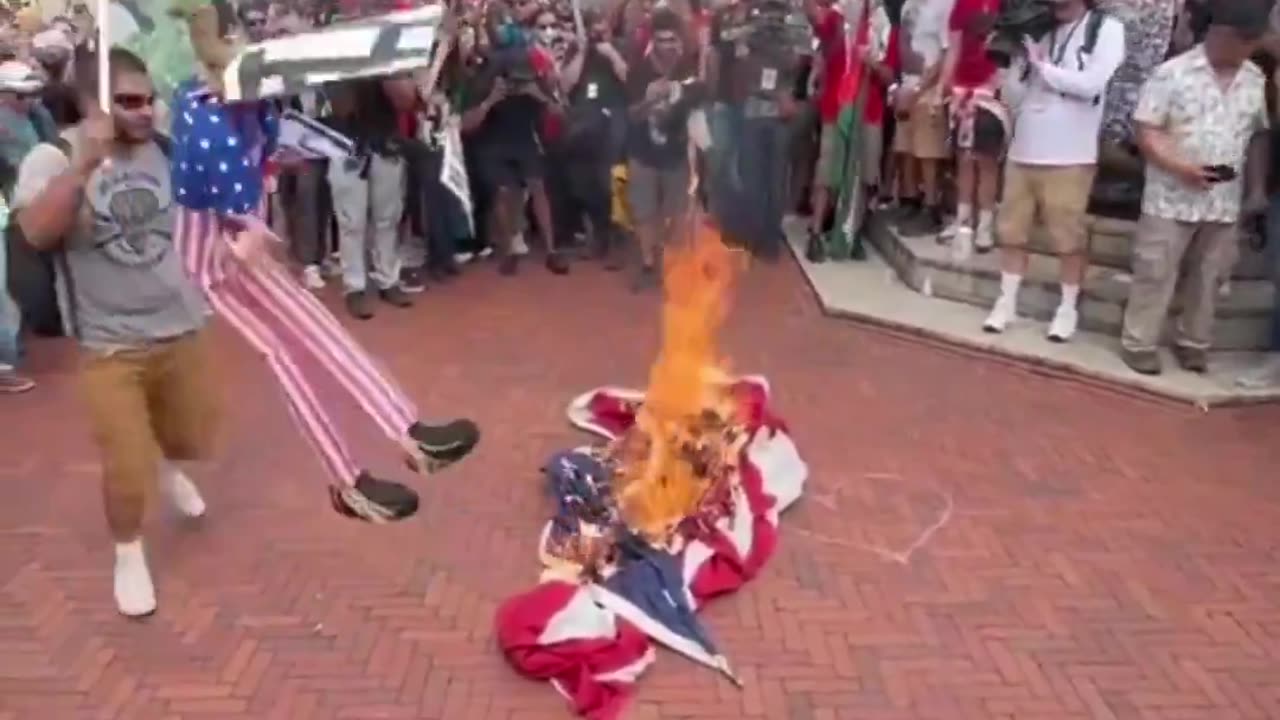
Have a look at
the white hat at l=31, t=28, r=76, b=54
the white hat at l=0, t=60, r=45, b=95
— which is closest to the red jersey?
the white hat at l=31, t=28, r=76, b=54

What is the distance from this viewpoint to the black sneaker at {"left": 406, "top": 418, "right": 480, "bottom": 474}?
4156mm

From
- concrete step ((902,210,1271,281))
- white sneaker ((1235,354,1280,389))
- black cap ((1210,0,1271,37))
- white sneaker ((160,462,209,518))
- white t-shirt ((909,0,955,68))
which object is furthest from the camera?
white t-shirt ((909,0,955,68))

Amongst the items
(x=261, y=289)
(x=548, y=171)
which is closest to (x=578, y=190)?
(x=548, y=171)

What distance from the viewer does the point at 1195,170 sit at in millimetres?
6238

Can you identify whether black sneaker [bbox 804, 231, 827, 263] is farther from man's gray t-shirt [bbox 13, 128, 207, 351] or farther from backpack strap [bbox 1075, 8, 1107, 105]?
man's gray t-shirt [bbox 13, 128, 207, 351]

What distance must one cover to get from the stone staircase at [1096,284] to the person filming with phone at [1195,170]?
482 millimetres

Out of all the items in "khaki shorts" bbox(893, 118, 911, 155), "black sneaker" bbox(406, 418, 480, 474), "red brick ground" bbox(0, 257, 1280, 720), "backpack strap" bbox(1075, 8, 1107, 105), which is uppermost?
"backpack strap" bbox(1075, 8, 1107, 105)

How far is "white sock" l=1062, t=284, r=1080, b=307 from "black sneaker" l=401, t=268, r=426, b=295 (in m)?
3.77

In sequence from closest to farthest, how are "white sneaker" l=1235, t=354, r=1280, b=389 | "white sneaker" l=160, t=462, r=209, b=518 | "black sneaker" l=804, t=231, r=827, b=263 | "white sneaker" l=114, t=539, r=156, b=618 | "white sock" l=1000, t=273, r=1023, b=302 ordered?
"white sneaker" l=114, t=539, r=156, b=618 → "white sneaker" l=160, t=462, r=209, b=518 → "white sneaker" l=1235, t=354, r=1280, b=389 → "white sock" l=1000, t=273, r=1023, b=302 → "black sneaker" l=804, t=231, r=827, b=263

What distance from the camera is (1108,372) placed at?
6.71 meters

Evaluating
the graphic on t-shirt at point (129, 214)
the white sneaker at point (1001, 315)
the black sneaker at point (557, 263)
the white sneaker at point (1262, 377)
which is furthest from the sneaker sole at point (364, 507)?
the black sneaker at point (557, 263)

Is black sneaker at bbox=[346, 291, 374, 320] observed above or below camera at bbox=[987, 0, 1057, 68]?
below

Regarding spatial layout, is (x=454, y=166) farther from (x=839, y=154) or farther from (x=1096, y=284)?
(x=1096, y=284)

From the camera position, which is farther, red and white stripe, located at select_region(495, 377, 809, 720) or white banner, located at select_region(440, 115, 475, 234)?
white banner, located at select_region(440, 115, 475, 234)
